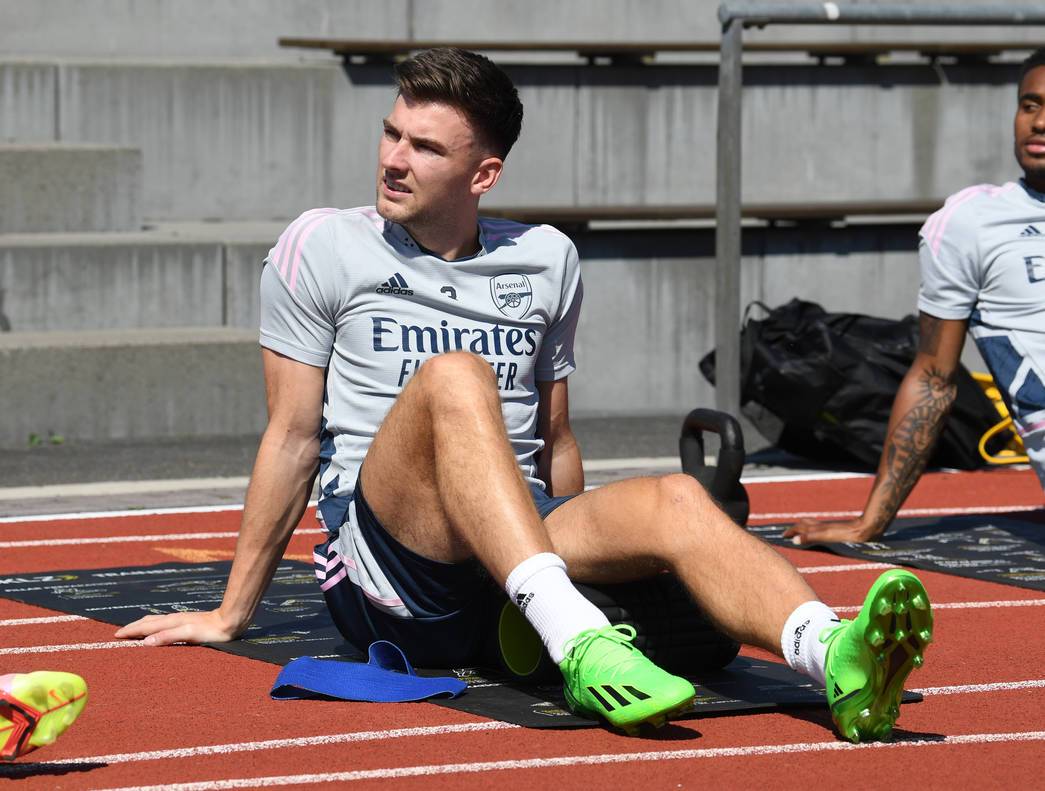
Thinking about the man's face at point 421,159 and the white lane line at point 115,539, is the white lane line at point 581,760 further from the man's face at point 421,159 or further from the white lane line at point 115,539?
the white lane line at point 115,539

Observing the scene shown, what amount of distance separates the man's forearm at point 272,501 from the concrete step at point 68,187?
7.53m

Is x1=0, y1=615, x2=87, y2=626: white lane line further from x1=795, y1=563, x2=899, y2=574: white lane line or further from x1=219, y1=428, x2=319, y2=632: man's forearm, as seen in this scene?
x1=795, y1=563, x2=899, y2=574: white lane line

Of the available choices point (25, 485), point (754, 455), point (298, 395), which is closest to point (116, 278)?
point (25, 485)

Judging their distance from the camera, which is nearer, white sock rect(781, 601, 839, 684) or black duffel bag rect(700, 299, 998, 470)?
white sock rect(781, 601, 839, 684)

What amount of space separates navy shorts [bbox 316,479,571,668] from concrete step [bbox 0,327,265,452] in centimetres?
542

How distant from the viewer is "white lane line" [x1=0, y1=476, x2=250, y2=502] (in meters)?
8.52

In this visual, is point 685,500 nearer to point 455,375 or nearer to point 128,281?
point 455,375

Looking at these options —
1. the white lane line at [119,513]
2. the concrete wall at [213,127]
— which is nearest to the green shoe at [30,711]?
the white lane line at [119,513]

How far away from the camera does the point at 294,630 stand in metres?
5.34

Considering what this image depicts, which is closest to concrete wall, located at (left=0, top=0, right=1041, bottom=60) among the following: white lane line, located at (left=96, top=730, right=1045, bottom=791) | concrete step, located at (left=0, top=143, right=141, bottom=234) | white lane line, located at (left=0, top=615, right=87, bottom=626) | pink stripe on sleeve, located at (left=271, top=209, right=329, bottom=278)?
concrete step, located at (left=0, top=143, right=141, bottom=234)

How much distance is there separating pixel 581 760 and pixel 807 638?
19.4 inches

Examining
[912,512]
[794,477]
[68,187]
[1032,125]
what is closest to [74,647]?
[1032,125]

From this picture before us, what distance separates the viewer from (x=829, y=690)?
3928mm

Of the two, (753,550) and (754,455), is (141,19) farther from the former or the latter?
(753,550)
